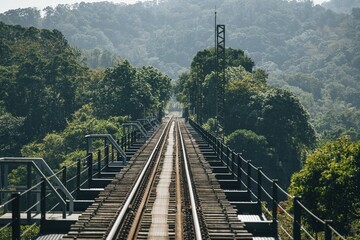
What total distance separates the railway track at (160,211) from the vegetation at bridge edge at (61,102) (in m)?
46.2

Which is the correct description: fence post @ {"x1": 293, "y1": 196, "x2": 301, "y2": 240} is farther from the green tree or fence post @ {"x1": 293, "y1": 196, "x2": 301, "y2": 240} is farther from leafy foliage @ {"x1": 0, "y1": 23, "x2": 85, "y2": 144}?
leafy foliage @ {"x1": 0, "y1": 23, "x2": 85, "y2": 144}

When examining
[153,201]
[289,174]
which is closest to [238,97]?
[289,174]

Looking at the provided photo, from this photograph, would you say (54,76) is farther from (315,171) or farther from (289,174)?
(315,171)

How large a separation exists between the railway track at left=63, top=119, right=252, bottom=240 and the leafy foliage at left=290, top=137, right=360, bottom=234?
37.1ft

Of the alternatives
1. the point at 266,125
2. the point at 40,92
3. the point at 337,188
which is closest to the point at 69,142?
the point at 40,92

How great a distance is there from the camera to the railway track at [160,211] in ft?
41.0

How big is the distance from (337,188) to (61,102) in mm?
75604

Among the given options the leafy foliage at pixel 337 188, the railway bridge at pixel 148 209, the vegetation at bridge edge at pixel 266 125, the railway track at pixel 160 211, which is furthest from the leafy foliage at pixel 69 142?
the railway track at pixel 160 211

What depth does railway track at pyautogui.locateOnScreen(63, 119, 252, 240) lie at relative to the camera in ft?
41.0

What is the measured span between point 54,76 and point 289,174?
149ft

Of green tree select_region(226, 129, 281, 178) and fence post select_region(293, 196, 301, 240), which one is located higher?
fence post select_region(293, 196, 301, 240)

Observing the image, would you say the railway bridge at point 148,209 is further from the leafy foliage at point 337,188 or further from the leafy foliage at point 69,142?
the leafy foliage at point 69,142

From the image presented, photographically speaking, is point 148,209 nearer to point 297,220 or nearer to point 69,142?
point 297,220

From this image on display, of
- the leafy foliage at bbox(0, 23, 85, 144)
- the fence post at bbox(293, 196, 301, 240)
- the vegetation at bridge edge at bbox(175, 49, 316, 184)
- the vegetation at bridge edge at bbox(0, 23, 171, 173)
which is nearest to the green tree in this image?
the vegetation at bridge edge at bbox(175, 49, 316, 184)
